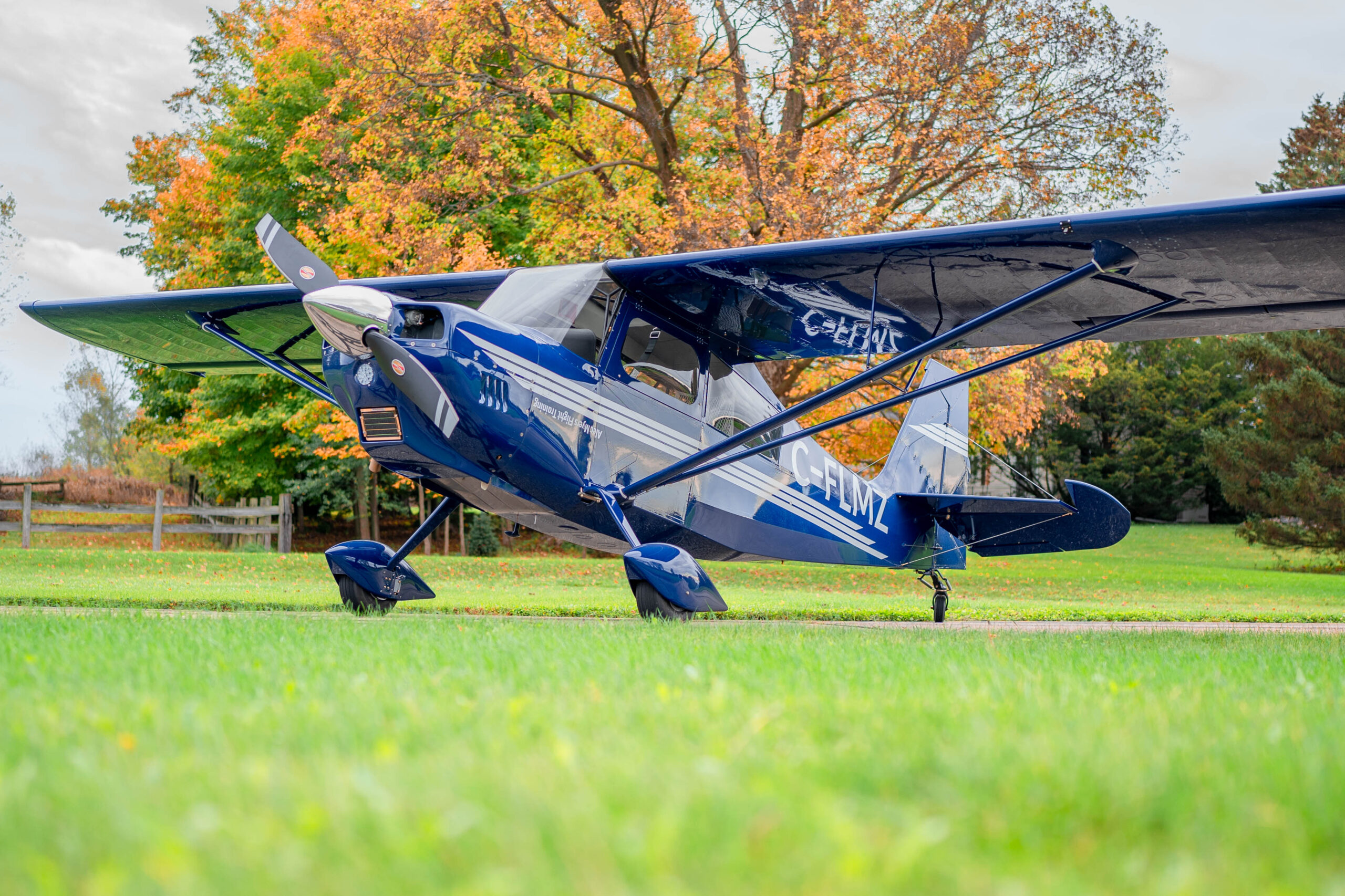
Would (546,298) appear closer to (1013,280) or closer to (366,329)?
(366,329)

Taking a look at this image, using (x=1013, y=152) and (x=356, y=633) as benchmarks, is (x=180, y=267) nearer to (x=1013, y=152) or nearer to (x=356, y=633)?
(x=1013, y=152)

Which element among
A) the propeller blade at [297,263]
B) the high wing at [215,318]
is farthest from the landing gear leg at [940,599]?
the propeller blade at [297,263]

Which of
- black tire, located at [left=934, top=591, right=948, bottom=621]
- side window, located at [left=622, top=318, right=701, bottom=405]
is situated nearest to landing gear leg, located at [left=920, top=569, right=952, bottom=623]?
black tire, located at [left=934, top=591, right=948, bottom=621]

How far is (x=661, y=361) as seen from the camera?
8.70m

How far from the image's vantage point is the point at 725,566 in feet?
76.6

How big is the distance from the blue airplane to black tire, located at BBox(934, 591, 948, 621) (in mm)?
790

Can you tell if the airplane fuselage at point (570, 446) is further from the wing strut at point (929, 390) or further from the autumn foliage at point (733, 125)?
the autumn foliage at point (733, 125)

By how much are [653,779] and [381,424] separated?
5.69 m

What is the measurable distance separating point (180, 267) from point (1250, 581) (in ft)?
97.9

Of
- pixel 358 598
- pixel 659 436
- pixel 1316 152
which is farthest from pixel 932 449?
pixel 1316 152

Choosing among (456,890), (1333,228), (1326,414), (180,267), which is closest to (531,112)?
(180,267)

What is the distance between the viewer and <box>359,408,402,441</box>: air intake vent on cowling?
7.29 metres

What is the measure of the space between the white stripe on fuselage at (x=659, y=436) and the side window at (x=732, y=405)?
33 centimetres

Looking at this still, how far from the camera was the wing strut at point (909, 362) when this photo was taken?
711 centimetres
